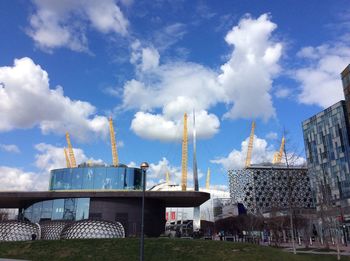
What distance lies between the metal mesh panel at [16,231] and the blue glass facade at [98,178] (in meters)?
44.6

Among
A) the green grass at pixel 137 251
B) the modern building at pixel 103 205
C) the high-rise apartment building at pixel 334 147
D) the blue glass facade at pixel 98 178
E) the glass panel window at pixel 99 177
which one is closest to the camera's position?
the green grass at pixel 137 251

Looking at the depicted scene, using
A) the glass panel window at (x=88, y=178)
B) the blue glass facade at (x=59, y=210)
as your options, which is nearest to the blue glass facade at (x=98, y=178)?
the glass panel window at (x=88, y=178)

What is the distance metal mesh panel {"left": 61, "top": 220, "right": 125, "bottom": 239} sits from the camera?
154 feet

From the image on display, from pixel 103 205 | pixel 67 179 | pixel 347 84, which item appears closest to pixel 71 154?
pixel 67 179

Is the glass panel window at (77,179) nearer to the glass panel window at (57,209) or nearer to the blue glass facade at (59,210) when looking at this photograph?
the blue glass facade at (59,210)

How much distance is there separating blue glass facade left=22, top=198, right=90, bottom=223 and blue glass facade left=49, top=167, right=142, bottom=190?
12092 millimetres

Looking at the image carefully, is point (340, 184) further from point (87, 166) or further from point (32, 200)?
point (32, 200)

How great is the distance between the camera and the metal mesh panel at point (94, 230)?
4706cm

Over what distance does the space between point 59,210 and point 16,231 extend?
110 ft

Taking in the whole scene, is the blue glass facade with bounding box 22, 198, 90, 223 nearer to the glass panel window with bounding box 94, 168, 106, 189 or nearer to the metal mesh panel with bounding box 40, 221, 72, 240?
the glass panel window with bounding box 94, 168, 106, 189

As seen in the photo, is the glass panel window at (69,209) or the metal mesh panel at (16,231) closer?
the metal mesh panel at (16,231)

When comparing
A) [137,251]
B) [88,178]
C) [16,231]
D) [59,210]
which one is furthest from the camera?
[88,178]

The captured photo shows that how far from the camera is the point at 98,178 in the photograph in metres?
97.8

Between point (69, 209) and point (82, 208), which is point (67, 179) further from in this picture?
point (82, 208)
